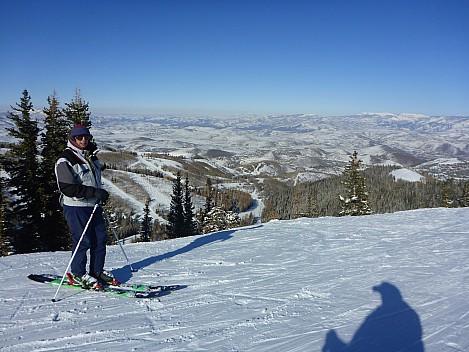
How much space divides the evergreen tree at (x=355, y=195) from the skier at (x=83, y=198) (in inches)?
1221

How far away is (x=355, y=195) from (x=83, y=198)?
105 feet

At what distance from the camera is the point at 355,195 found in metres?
32.7

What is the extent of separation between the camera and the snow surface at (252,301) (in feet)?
11.4

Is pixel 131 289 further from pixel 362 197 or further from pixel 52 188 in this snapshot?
pixel 362 197

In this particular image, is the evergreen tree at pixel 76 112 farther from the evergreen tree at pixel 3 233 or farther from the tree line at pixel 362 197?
the tree line at pixel 362 197

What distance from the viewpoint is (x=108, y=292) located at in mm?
4824

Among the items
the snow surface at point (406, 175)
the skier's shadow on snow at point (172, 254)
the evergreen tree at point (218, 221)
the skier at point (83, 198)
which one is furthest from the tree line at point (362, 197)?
the skier at point (83, 198)

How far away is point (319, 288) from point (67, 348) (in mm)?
3823

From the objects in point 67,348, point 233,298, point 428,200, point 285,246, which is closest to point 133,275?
point 233,298

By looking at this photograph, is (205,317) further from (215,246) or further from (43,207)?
(43,207)

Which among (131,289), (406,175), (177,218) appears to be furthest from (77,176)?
(406,175)

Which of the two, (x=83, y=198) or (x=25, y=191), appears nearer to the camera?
(x=83, y=198)

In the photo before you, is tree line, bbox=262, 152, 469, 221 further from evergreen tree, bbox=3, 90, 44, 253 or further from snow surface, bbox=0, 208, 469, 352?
evergreen tree, bbox=3, 90, 44, 253

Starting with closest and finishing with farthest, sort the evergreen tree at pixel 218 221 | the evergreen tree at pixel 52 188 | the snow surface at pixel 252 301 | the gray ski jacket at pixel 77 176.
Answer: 1. the snow surface at pixel 252 301
2. the gray ski jacket at pixel 77 176
3. the evergreen tree at pixel 52 188
4. the evergreen tree at pixel 218 221
